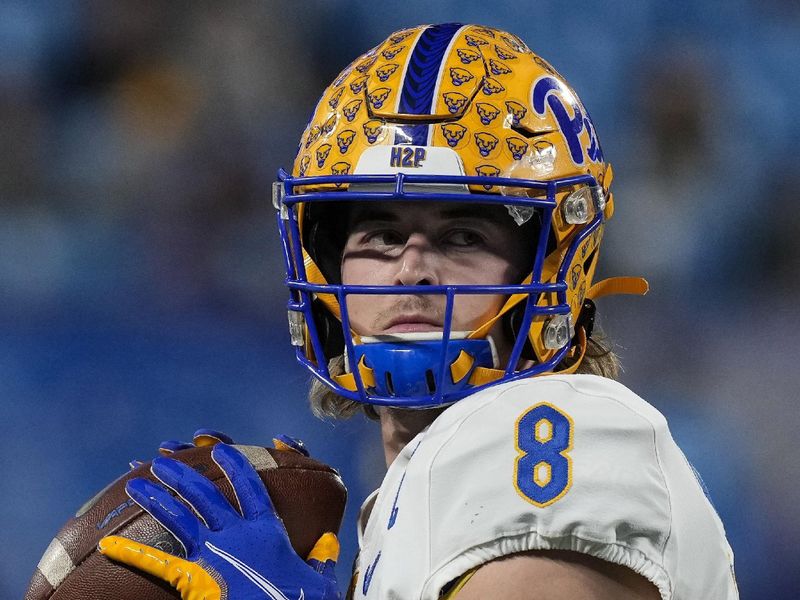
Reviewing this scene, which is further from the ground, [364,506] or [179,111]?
[179,111]

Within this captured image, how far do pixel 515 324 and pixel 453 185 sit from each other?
9.9 inches

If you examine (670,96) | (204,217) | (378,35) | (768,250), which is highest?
(378,35)

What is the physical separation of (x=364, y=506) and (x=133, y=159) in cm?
194

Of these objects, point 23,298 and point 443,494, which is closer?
point 443,494

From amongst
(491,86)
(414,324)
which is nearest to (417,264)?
(414,324)

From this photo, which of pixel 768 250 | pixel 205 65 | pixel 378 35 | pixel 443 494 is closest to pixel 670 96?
pixel 768 250

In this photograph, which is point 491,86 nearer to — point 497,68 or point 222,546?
point 497,68

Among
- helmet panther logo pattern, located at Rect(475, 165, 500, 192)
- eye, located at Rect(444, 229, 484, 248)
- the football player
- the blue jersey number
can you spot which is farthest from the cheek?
the blue jersey number

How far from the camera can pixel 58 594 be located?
1.62 metres

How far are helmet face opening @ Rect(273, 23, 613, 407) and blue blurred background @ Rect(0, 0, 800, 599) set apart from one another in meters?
1.44

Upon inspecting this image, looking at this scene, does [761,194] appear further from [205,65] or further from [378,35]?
[205,65]

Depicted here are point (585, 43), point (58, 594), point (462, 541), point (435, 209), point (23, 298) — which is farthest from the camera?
point (585, 43)

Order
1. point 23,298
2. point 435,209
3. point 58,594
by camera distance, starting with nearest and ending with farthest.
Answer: point 58,594, point 435,209, point 23,298

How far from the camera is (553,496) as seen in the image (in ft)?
4.40
